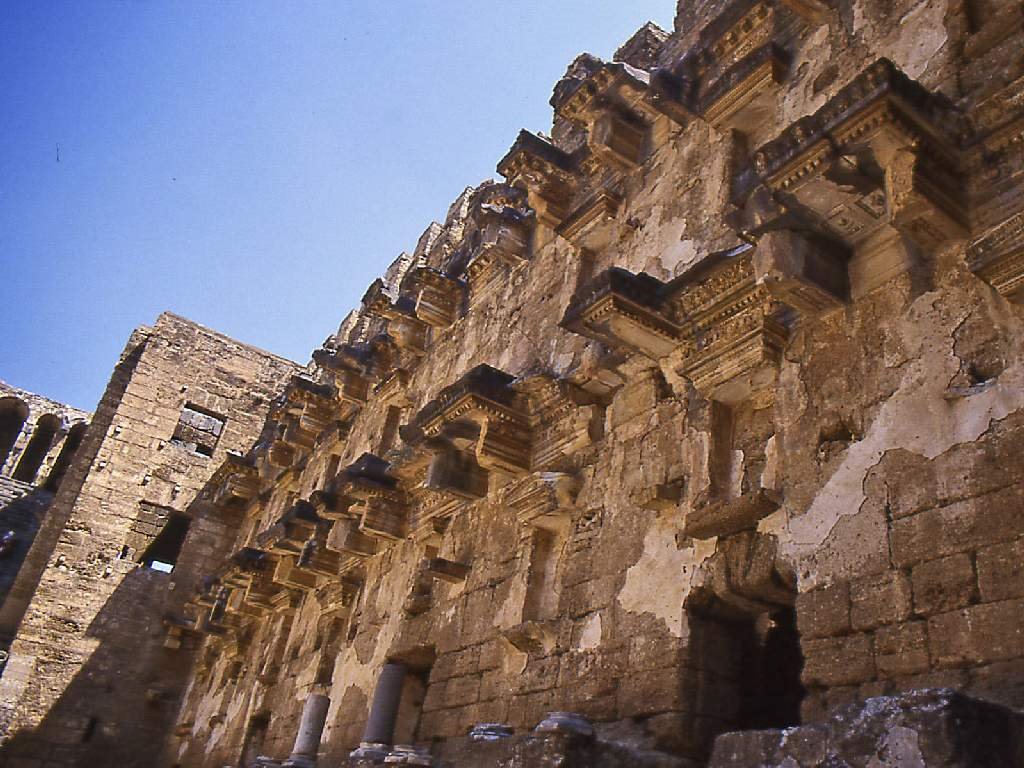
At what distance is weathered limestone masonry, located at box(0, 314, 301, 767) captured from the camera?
1503 cm

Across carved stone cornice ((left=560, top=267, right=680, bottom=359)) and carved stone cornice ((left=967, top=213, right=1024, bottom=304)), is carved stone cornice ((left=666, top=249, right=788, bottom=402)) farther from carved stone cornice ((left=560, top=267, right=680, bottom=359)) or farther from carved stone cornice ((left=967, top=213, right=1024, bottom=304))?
carved stone cornice ((left=967, top=213, right=1024, bottom=304))

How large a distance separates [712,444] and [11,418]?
33.2 meters

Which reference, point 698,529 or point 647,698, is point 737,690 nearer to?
point 647,698

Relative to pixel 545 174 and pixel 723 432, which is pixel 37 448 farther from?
pixel 723 432

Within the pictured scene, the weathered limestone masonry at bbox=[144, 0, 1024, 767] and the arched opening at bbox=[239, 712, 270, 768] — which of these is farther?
the arched opening at bbox=[239, 712, 270, 768]

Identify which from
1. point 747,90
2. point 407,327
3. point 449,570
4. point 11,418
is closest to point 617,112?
point 747,90

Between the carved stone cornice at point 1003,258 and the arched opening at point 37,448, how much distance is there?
32.2m

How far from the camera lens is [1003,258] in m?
3.75

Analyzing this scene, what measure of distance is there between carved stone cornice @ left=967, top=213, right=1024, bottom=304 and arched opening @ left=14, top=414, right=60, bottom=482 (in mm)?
32246

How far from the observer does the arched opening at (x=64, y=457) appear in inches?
1186

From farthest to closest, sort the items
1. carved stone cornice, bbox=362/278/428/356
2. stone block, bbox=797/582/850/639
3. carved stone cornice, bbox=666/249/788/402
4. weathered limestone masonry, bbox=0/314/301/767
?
weathered limestone masonry, bbox=0/314/301/767, carved stone cornice, bbox=362/278/428/356, carved stone cornice, bbox=666/249/788/402, stone block, bbox=797/582/850/639

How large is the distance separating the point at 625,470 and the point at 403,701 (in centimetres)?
346

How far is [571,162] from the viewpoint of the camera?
9.00m

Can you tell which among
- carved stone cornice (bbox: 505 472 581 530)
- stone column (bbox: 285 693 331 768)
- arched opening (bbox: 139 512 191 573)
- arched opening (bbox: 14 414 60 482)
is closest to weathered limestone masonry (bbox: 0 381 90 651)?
arched opening (bbox: 14 414 60 482)
